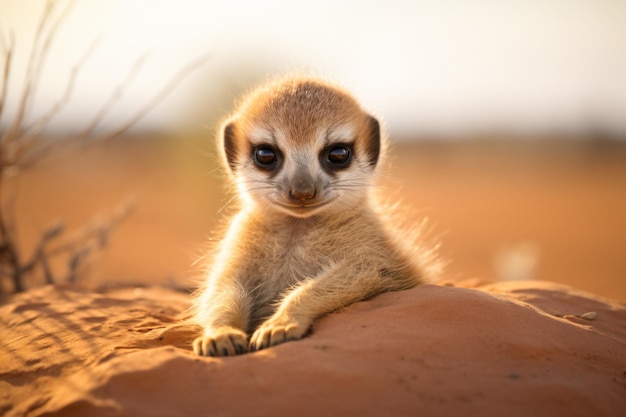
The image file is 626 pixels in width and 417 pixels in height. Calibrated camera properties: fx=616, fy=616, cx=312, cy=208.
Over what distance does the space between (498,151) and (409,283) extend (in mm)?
52891

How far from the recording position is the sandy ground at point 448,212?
32.9 feet

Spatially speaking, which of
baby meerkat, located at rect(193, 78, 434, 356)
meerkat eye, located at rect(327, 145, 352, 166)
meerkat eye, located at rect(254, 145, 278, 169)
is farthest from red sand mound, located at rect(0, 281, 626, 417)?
meerkat eye, located at rect(254, 145, 278, 169)

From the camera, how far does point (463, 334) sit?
2.96 m

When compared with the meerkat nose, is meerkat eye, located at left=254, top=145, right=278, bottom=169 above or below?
above

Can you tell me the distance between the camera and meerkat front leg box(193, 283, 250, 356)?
119 inches

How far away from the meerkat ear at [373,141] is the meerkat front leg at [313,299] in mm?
1053

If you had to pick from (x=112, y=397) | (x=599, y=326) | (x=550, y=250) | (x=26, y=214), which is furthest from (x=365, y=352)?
(x=26, y=214)

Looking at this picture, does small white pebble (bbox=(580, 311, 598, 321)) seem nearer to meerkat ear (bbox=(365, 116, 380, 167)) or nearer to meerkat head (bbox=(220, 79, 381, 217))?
meerkat head (bbox=(220, 79, 381, 217))

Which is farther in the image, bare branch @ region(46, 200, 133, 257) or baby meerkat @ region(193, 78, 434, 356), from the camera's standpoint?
bare branch @ region(46, 200, 133, 257)

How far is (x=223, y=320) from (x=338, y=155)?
133 cm

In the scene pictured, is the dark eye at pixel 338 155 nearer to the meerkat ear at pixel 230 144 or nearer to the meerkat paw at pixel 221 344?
the meerkat ear at pixel 230 144

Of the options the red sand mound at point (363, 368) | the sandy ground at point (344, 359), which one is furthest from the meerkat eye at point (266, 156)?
Result: the red sand mound at point (363, 368)

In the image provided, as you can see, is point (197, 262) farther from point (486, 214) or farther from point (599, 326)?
point (486, 214)

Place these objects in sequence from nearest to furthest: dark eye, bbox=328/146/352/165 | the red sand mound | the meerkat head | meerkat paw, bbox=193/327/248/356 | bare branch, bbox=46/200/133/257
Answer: the red sand mound → meerkat paw, bbox=193/327/248/356 → the meerkat head → dark eye, bbox=328/146/352/165 → bare branch, bbox=46/200/133/257
